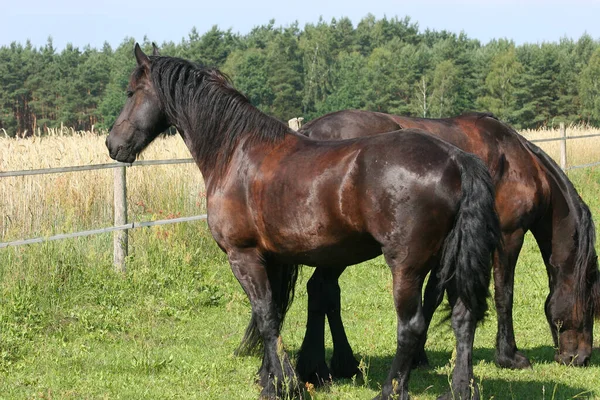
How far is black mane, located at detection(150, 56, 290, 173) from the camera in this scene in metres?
4.90

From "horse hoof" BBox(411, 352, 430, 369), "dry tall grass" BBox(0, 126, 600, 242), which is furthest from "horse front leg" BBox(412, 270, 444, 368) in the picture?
"dry tall grass" BBox(0, 126, 600, 242)

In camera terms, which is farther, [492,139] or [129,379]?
[492,139]

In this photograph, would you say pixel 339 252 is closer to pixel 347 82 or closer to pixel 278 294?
pixel 278 294

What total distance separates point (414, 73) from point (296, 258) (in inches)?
2639

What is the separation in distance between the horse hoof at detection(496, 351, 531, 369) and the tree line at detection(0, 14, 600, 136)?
174 ft

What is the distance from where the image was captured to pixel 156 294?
299 inches

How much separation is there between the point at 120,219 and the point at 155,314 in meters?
1.35

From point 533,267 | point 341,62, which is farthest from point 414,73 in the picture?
point 533,267

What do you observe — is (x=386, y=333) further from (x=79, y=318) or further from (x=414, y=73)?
(x=414, y=73)

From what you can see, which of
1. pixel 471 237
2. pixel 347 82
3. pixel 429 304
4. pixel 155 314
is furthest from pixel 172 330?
pixel 347 82

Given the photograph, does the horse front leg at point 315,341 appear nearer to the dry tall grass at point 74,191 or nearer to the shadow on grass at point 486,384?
the shadow on grass at point 486,384

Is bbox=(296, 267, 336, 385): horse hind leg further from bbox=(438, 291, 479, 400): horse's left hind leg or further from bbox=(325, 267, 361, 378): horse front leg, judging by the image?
bbox=(438, 291, 479, 400): horse's left hind leg

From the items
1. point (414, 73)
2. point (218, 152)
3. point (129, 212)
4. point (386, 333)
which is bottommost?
point (386, 333)

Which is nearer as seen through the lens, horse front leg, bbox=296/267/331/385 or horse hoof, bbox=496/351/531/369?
horse front leg, bbox=296/267/331/385
